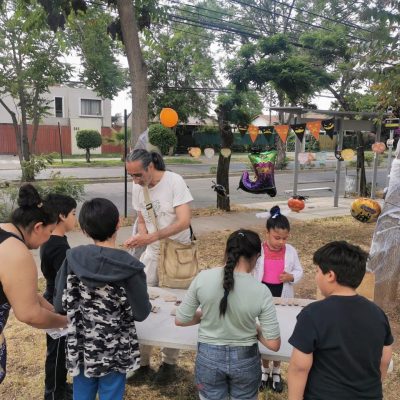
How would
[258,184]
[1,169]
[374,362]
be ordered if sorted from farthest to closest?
1. [1,169]
2. [258,184]
3. [374,362]

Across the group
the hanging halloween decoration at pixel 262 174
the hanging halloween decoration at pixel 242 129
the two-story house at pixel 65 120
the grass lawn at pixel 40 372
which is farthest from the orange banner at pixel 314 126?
the two-story house at pixel 65 120

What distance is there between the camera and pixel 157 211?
307cm

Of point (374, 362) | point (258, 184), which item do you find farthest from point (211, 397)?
point (258, 184)

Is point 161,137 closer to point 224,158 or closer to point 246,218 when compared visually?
point 224,158

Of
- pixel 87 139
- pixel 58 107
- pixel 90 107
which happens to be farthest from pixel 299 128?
pixel 90 107

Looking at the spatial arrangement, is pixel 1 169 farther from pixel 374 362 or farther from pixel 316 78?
pixel 374 362

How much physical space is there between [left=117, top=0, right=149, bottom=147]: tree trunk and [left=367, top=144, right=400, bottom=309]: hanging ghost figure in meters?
3.41

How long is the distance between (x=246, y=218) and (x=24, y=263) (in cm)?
785

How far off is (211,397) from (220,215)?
766cm

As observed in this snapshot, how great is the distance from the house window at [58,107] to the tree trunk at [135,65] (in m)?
30.9

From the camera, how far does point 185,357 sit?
3432mm

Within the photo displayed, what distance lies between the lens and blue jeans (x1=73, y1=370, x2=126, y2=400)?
6.83 ft

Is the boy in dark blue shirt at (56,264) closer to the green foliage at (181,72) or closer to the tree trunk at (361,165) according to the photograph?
the tree trunk at (361,165)

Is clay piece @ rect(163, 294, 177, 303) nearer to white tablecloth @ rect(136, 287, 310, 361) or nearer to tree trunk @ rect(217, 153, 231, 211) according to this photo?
white tablecloth @ rect(136, 287, 310, 361)
